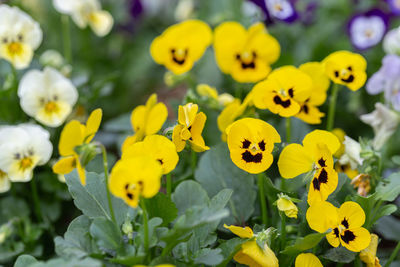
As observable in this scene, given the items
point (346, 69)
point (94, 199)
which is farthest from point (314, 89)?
point (94, 199)

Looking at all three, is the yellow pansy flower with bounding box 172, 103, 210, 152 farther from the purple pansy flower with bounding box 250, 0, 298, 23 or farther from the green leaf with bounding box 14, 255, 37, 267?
the purple pansy flower with bounding box 250, 0, 298, 23

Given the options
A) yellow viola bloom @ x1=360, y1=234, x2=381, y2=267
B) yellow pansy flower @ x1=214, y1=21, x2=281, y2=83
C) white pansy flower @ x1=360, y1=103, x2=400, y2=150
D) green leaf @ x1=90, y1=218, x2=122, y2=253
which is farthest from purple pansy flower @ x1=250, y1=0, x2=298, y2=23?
green leaf @ x1=90, y1=218, x2=122, y2=253

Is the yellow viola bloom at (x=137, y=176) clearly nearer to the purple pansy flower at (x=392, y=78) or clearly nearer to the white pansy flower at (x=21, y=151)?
the white pansy flower at (x=21, y=151)

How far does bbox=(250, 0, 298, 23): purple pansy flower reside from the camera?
164 centimetres

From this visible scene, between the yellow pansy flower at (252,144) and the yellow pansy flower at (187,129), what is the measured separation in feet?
0.22

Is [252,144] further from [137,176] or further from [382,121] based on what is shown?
[382,121]

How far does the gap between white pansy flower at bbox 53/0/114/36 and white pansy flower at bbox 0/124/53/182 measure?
0.63 meters

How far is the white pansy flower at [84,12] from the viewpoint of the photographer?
1.76 meters

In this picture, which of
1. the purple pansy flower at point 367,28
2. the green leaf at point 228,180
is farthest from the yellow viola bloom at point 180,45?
the purple pansy flower at point 367,28

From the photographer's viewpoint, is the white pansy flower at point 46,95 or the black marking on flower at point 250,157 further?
the white pansy flower at point 46,95

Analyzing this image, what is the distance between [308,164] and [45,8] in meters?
2.09

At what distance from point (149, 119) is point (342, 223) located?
0.40m

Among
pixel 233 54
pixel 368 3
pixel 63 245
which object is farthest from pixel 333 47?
pixel 63 245

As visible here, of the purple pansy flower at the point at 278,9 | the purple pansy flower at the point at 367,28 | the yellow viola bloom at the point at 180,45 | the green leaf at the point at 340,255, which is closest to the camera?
the green leaf at the point at 340,255
